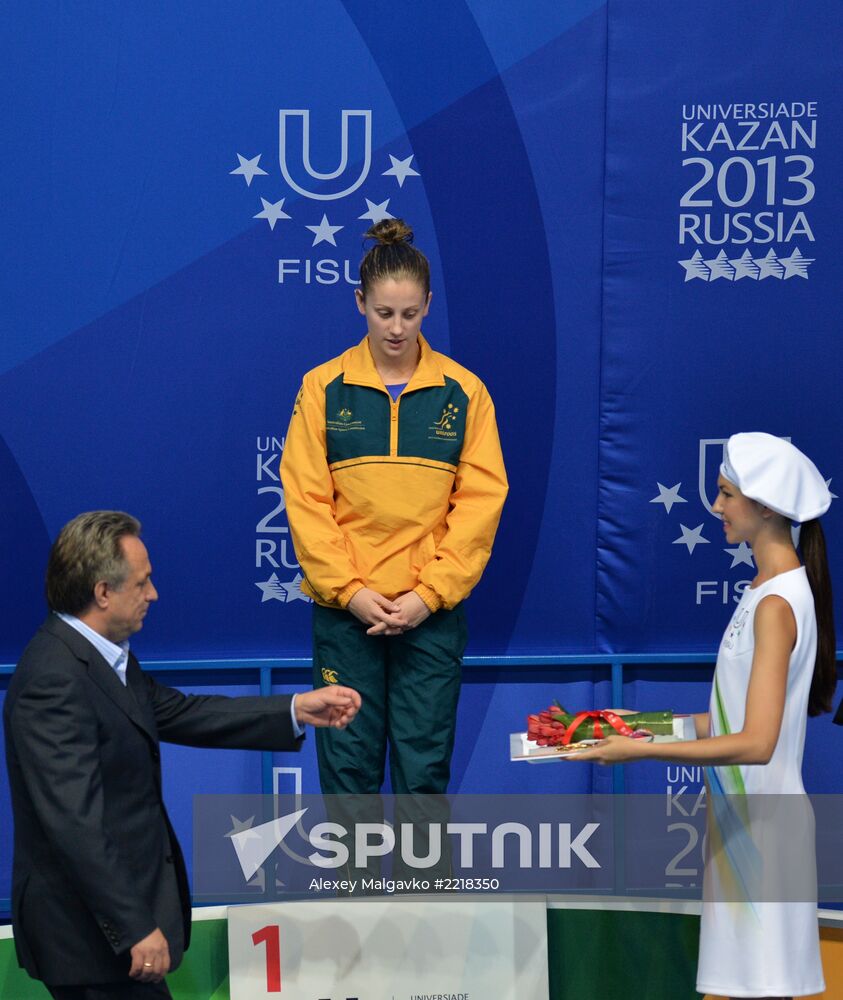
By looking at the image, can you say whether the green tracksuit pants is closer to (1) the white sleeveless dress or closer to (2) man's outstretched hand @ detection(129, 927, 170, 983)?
(1) the white sleeveless dress

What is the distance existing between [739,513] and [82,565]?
1.35 metres

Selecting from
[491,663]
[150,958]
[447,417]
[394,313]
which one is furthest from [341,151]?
[150,958]

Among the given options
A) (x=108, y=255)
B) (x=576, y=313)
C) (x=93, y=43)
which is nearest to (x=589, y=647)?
(x=576, y=313)

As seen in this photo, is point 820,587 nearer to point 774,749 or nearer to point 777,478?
point 777,478

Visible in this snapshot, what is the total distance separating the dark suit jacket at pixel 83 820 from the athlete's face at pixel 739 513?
1.26 meters

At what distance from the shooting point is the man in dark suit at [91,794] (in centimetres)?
285

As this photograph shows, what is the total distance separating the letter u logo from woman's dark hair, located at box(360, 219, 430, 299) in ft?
2.46

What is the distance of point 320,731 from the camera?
163 inches

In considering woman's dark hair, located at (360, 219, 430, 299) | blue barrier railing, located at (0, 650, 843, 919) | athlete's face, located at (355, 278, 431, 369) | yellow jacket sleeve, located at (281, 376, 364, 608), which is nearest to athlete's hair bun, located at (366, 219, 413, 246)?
woman's dark hair, located at (360, 219, 430, 299)

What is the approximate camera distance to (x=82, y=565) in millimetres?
2973

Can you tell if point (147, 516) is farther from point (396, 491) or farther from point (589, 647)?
point (589, 647)

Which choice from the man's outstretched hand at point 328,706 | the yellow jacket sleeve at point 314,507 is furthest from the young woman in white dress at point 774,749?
the yellow jacket sleeve at point 314,507

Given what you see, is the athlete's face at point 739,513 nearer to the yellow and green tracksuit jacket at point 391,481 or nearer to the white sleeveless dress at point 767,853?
the white sleeveless dress at point 767,853

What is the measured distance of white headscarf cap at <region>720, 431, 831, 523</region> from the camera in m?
3.20
